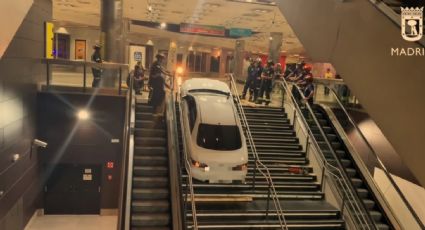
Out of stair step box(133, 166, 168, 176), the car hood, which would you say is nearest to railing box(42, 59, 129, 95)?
stair step box(133, 166, 168, 176)

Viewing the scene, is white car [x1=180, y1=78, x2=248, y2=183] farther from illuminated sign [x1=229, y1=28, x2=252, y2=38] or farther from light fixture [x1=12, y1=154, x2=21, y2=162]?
illuminated sign [x1=229, y1=28, x2=252, y2=38]

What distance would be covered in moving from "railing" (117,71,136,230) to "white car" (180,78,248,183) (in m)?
1.45

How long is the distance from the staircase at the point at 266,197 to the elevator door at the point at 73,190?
6.36 meters

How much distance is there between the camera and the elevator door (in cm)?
1459

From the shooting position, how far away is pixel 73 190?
48.8 ft

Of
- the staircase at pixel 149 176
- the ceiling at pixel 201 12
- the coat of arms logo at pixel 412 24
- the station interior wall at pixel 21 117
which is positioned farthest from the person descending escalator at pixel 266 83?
the coat of arms logo at pixel 412 24

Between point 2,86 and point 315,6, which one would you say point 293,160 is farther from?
point 2,86

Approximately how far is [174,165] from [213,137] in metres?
1.24

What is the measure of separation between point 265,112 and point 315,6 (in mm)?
7891

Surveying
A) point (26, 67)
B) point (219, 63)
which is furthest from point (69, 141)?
point (219, 63)

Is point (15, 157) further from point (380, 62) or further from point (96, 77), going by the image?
point (380, 62)

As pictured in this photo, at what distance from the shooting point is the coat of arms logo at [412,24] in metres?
3.82

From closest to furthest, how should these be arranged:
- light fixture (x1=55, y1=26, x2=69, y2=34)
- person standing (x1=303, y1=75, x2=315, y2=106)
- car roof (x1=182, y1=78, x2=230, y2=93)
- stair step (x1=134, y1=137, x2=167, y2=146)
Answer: stair step (x1=134, y1=137, x2=167, y2=146), car roof (x1=182, y1=78, x2=230, y2=93), person standing (x1=303, y1=75, x2=315, y2=106), light fixture (x1=55, y1=26, x2=69, y2=34)

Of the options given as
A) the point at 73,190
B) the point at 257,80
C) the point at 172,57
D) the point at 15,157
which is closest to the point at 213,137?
the point at 15,157
